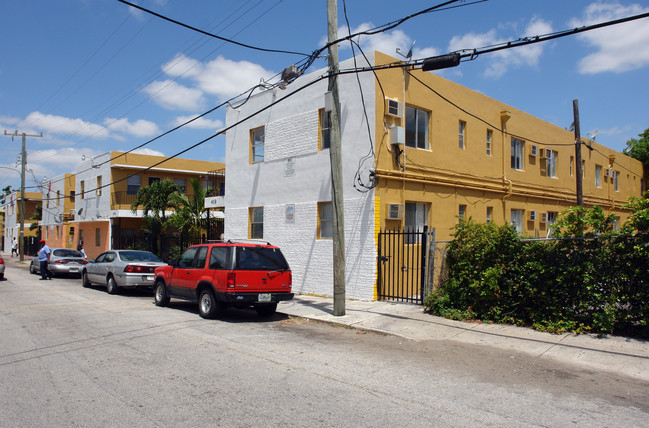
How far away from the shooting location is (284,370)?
6664 mm

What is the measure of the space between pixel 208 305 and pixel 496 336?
6157 millimetres

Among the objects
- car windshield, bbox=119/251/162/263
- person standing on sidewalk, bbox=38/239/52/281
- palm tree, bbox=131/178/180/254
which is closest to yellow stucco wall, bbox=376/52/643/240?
car windshield, bbox=119/251/162/263

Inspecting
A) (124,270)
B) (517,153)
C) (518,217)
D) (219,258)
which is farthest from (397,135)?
(124,270)

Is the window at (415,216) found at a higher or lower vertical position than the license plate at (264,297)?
higher

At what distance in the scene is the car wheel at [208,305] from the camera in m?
10.6

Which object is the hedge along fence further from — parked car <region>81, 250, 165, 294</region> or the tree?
the tree

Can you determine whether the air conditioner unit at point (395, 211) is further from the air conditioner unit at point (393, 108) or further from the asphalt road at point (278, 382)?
the asphalt road at point (278, 382)

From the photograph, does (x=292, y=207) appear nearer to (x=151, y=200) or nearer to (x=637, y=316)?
(x=637, y=316)

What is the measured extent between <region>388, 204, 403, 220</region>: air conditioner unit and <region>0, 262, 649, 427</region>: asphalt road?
14.4ft

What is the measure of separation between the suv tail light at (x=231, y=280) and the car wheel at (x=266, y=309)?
55.4 inches

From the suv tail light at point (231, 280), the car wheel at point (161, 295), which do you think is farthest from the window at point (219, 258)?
the car wheel at point (161, 295)

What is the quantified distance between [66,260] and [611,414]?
22531 millimetres

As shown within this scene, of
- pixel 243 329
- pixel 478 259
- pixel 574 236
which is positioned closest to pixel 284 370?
pixel 243 329

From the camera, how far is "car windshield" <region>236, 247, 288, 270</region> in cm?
1049
